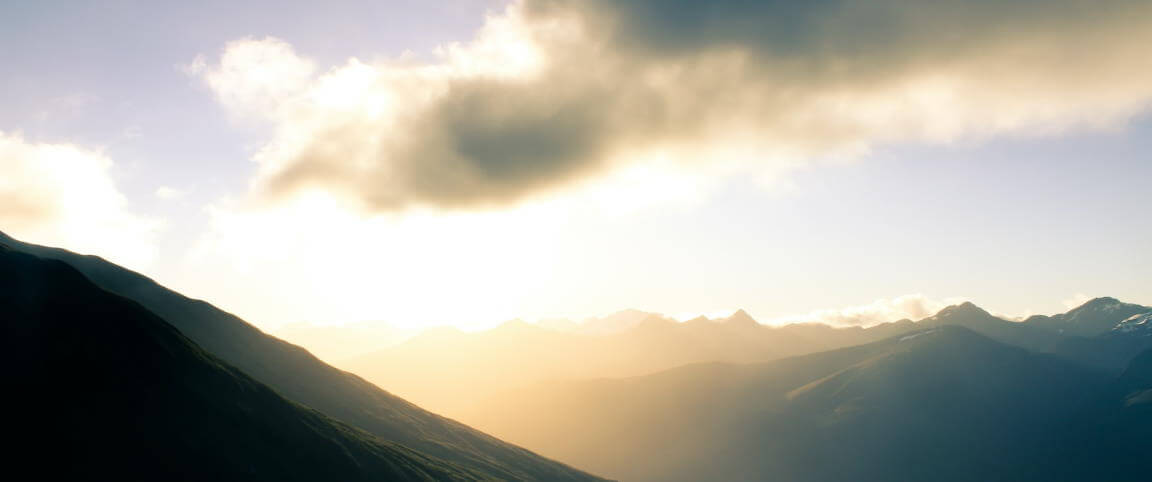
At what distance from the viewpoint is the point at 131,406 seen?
9606 cm

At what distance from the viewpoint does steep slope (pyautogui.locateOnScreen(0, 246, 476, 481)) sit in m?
85.1

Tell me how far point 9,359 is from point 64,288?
2525 cm

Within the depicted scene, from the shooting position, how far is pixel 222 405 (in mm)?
109562

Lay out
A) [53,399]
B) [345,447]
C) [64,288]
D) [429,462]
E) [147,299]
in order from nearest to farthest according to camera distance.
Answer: [53,399] → [64,288] → [345,447] → [429,462] → [147,299]

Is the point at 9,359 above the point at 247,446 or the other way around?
above

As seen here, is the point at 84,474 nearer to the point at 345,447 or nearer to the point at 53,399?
the point at 53,399

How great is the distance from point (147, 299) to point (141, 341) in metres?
104

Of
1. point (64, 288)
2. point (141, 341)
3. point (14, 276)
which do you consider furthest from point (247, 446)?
point (14, 276)

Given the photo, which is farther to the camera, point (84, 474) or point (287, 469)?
point (287, 469)

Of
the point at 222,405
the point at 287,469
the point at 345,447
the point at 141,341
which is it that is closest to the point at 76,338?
the point at 141,341

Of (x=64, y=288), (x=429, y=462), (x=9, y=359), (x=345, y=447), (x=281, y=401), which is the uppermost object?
(x=64, y=288)

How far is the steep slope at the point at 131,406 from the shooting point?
8512 centimetres

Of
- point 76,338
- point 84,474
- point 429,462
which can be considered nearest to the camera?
point 84,474

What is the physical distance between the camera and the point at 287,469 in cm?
10525
